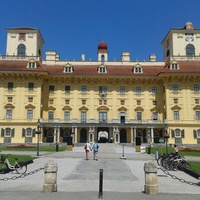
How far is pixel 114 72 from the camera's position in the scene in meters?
53.1

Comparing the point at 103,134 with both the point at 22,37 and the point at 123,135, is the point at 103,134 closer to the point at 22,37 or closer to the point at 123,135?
the point at 123,135

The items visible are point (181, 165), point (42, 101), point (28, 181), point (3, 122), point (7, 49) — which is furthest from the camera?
point (7, 49)

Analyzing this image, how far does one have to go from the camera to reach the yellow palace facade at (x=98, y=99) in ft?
163

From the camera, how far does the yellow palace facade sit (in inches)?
1950

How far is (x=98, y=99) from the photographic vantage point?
5266cm

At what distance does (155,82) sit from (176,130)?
10.5m

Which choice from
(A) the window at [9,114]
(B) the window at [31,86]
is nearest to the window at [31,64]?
(B) the window at [31,86]

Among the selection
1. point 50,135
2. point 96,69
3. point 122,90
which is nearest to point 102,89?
point 122,90

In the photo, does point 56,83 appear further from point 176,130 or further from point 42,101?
point 176,130

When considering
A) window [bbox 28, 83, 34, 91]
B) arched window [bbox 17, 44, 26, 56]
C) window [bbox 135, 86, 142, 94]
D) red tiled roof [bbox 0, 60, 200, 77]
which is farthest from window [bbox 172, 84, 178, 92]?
arched window [bbox 17, 44, 26, 56]

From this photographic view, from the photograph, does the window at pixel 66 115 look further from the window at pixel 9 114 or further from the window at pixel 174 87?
the window at pixel 174 87

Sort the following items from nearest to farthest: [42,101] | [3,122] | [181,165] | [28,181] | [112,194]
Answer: [112,194], [28,181], [181,165], [3,122], [42,101]

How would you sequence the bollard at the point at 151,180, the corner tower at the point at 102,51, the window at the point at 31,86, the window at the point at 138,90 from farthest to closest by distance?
1. the corner tower at the point at 102,51
2. the window at the point at 138,90
3. the window at the point at 31,86
4. the bollard at the point at 151,180

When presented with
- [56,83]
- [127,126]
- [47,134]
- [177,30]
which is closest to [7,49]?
[56,83]
